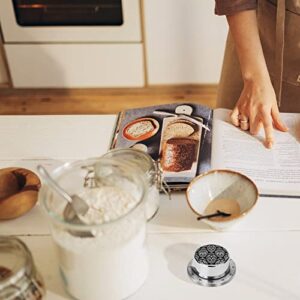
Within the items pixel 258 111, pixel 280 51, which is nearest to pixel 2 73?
pixel 280 51

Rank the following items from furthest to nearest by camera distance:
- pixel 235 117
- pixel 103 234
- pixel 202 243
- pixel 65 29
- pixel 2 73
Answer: pixel 2 73 → pixel 65 29 → pixel 235 117 → pixel 202 243 → pixel 103 234

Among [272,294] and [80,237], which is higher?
[80,237]

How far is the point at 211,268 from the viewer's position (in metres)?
0.71

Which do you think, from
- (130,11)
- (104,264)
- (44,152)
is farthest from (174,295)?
(130,11)

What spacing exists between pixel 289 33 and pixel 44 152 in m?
0.63

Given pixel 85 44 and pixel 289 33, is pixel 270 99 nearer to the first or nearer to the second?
pixel 289 33

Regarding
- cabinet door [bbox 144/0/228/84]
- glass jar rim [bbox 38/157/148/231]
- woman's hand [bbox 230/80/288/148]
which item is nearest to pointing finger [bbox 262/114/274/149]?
woman's hand [bbox 230/80/288/148]

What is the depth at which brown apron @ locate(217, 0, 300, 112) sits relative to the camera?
1164 millimetres

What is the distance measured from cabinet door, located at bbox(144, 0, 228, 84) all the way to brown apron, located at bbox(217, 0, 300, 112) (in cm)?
80

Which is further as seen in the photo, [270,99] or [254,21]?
[254,21]

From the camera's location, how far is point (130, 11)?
2070 mm

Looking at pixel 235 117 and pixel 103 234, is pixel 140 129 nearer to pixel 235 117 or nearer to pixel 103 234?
pixel 235 117

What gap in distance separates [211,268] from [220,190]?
157 millimetres

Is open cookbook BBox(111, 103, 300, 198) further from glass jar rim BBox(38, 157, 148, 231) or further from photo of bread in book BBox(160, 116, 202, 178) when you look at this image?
glass jar rim BBox(38, 157, 148, 231)
